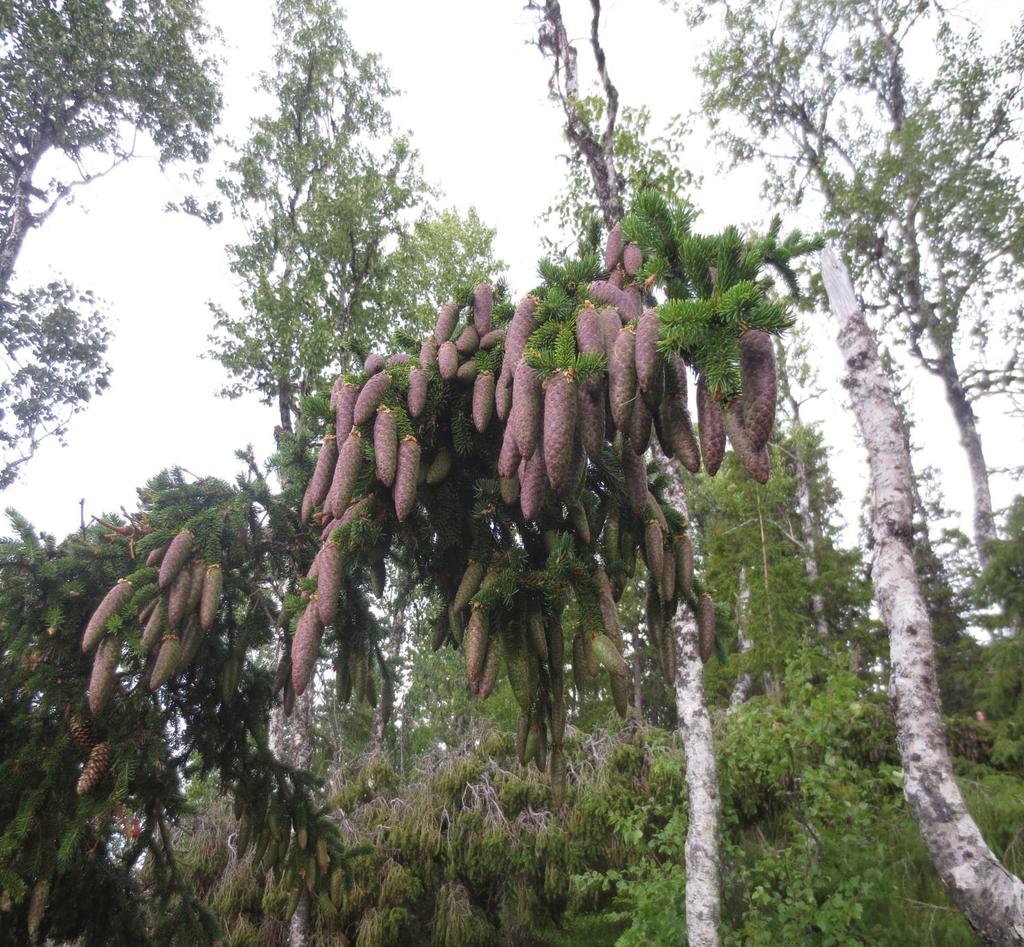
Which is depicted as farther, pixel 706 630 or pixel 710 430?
pixel 706 630

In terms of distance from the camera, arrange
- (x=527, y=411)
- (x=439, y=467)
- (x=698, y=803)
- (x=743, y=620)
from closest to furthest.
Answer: (x=527, y=411) → (x=439, y=467) → (x=698, y=803) → (x=743, y=620)

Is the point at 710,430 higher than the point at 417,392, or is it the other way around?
the point at 417,392

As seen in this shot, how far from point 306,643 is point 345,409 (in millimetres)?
615

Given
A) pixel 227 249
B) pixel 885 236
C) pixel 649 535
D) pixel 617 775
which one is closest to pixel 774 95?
pixel 885 236

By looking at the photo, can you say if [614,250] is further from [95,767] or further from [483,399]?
[95,767]

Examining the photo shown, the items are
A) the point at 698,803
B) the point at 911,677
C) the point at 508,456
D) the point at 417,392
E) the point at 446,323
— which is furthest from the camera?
the point at 698,803

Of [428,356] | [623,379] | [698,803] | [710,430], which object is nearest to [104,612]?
[428,356]

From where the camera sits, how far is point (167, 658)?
1.83 m

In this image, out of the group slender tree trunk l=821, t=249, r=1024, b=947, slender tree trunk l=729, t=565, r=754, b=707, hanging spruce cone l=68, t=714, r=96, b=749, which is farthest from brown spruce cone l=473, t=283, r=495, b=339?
slender tree trunk l=729, t=565, r=754, b=707

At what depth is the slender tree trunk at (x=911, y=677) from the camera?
8.77ft

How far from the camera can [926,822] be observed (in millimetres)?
2947

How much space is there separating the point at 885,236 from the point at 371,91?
10049mm

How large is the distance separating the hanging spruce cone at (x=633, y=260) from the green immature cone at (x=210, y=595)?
1.55 metres

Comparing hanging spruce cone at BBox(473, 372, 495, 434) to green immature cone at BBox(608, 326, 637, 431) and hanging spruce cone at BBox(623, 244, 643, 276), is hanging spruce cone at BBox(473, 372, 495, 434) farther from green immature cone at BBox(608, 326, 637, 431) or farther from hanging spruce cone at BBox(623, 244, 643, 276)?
hanging spruce cone at BBox(623, 244, 643, 276)
